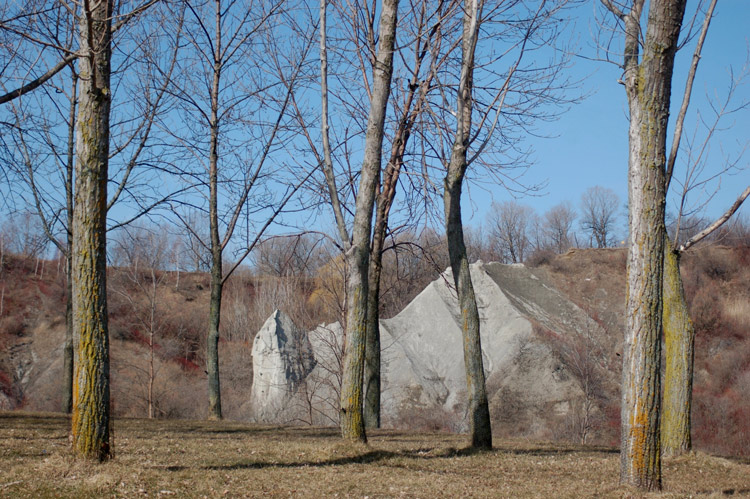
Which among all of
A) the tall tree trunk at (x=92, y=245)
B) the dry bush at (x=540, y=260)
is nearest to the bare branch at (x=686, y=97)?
the tall tree trunk at (x=92, y=245)

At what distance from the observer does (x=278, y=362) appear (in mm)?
26906

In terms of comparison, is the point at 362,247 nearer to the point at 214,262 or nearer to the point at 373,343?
the point at 373,343

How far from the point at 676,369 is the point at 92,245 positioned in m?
7.14

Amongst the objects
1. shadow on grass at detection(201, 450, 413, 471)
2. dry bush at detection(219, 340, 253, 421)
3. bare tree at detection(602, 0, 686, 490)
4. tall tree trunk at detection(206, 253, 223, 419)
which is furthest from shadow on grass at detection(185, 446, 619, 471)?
dry bush at detection(219, 340, 253, 421)

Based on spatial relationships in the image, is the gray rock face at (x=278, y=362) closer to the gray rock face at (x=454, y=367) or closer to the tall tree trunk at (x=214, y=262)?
the gray rock face at (x=454, y=367)

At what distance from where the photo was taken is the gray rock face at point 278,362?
26.4 meters

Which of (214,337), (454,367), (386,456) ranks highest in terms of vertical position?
(214,337)

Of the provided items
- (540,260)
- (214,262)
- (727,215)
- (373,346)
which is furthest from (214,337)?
(540,260)

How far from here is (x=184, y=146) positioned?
13.6 meters

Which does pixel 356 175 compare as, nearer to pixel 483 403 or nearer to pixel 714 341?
pixel 483 403

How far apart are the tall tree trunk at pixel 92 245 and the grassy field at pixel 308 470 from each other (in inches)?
13.5

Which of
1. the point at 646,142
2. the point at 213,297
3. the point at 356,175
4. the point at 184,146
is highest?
the point at 184,146

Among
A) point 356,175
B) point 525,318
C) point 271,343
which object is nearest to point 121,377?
point 271,343

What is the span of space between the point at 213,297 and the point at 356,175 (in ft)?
15.9
